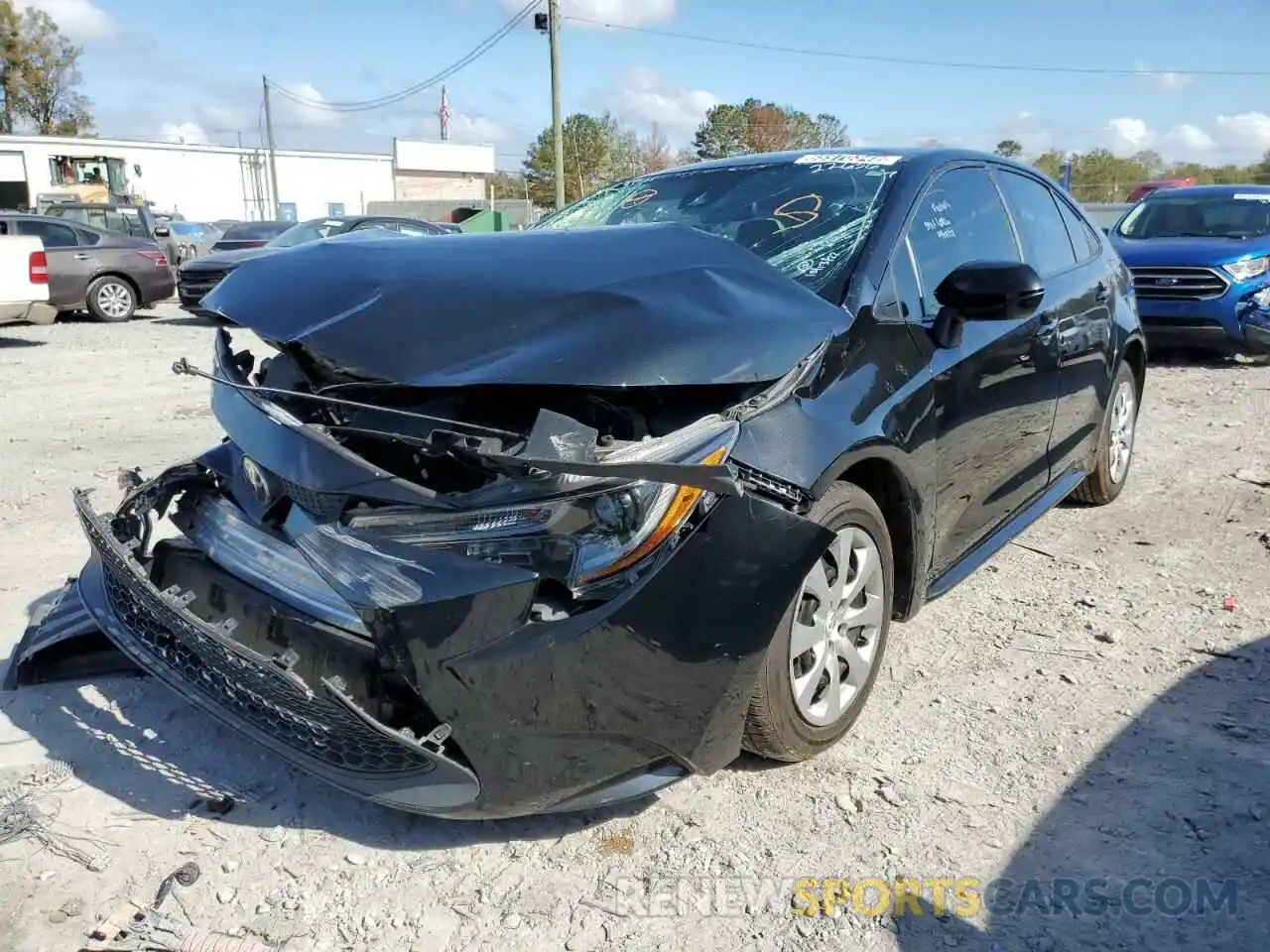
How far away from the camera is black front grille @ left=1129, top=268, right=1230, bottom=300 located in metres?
9.49

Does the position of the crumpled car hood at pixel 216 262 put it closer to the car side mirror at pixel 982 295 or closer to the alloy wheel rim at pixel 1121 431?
the alloy wheel rim at pixel 1121 431

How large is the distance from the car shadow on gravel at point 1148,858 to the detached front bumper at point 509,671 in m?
0.73

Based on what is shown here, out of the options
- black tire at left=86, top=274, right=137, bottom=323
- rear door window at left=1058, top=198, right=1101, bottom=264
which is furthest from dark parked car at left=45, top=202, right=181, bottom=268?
rear door window at left=1058, top=198, right=1101, bottom=264

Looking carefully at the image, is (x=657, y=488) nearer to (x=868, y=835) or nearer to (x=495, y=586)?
(x=495, y=586)

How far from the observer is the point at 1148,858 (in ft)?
8.26

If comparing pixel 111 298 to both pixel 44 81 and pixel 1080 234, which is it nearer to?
pixel 1080 234

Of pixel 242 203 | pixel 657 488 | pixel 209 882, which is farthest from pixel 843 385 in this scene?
pixel 242 203

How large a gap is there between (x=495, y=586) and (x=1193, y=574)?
138 inches

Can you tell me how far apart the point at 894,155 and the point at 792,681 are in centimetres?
202

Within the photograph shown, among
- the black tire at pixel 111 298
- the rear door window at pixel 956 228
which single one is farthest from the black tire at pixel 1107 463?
the black tire at pixel 111 298

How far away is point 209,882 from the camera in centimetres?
249

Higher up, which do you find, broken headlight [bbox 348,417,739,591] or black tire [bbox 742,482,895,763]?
broken headlight [bbox 348,417,739,591]

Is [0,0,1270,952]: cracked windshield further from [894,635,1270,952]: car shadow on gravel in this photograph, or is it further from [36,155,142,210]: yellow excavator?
[36,155,142,210]: yellow excavator

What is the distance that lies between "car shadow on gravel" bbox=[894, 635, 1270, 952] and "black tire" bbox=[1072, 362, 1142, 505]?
204 centimetres
